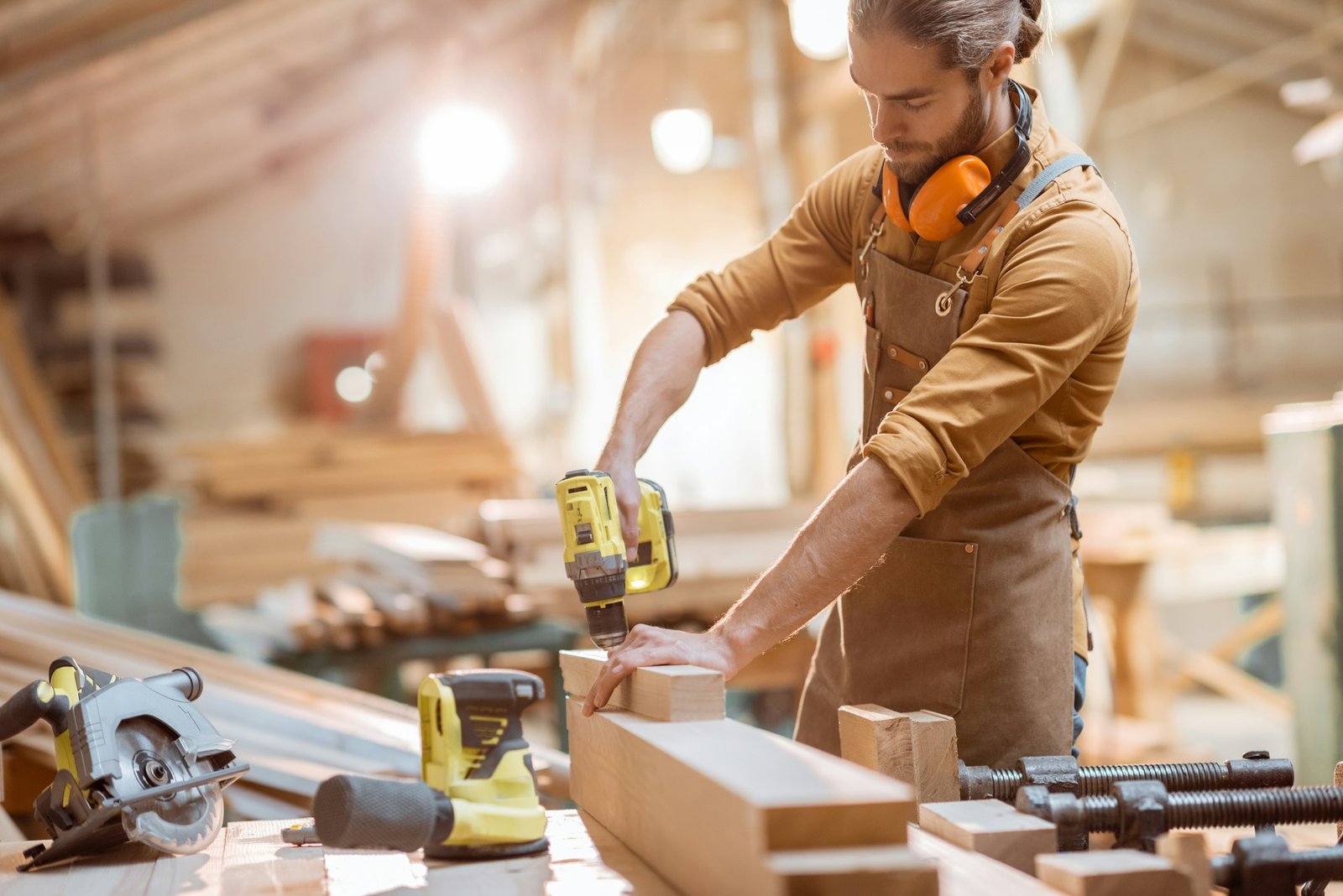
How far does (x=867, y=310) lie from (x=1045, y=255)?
0.48 m

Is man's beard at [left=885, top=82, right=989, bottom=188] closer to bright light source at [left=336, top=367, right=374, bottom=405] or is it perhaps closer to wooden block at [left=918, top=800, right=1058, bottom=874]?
wooden block at [left=918, top=800, right=1058, bottom=874]

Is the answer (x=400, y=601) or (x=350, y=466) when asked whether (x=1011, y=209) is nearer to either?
(x=400, y=601)

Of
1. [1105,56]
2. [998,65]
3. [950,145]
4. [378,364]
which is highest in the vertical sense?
[1105,56]

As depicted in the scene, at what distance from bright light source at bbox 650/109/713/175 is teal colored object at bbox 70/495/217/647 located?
12.2 ft

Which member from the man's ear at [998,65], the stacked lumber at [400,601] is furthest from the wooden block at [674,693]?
the stacked lumber at [400,601]

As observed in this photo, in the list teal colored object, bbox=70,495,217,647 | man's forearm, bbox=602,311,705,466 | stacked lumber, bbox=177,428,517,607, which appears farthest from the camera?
stacked lumber, bbox=177,428,517,607

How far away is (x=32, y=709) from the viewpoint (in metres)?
1.70

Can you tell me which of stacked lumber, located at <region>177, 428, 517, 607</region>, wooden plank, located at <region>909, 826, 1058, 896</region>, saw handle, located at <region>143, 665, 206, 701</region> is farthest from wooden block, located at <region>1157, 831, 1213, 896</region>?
stacked lumber, located at <region>177, 428, 517, 607</region>

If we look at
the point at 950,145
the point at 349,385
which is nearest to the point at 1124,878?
the point at 950,145

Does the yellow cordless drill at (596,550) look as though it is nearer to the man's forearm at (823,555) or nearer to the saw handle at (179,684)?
the man's forearm at (823,555)

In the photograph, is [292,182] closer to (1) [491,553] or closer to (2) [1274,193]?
(1) [491,553]

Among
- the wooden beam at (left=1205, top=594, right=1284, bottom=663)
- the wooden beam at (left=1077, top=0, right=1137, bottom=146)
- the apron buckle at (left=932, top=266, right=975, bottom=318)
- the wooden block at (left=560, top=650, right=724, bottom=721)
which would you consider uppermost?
the wooden beam at (left=1077, top=0, right=1137, bottom=146)

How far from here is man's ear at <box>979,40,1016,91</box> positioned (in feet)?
6.60

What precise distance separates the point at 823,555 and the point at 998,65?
2.82 ft
